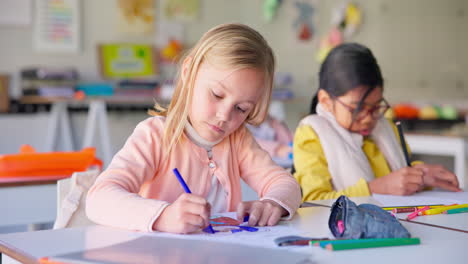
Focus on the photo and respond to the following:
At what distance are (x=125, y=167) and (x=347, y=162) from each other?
31.8 inches

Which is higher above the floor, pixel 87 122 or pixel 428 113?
pixel 428 113

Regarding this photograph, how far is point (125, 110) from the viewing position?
220 inches

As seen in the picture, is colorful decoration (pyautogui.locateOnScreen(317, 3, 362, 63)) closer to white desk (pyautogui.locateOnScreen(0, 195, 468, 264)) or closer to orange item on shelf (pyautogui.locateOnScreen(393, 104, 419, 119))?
orange item on shelf (pyautogui.locateOnScreen(393, 104, 419, 119))

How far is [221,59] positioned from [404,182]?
599mm

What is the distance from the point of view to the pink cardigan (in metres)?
1.07

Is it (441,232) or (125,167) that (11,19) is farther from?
(441,232)

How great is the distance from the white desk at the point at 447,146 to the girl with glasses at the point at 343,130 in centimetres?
154

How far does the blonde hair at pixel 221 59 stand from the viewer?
3.96 feet

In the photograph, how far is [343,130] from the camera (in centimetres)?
184

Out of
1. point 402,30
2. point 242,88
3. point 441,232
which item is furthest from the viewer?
point 402,30

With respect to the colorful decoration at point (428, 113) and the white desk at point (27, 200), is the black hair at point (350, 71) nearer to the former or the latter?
the white desk at point (27, 200)

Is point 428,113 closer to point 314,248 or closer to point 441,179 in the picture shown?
point 441,179

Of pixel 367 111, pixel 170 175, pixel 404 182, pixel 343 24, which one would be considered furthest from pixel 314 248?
pixel 343 24

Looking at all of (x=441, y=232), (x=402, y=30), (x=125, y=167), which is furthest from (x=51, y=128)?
(x=441, y=232)
